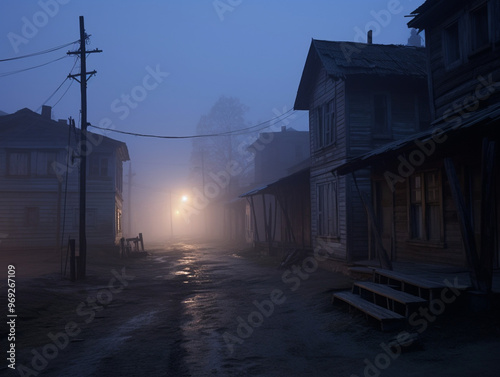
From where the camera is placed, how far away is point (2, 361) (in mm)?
6715

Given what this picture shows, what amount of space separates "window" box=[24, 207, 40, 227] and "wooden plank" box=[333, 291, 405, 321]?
74.7ft

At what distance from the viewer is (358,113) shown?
15555 mm

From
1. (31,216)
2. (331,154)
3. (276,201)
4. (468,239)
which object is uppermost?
(331,154)

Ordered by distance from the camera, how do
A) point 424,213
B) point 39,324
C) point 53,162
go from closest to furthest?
point 39,324, point 424,213, point 53,162

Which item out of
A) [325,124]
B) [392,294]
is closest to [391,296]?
[392,294]

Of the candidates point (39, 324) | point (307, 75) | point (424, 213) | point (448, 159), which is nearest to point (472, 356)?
point (448, 159)

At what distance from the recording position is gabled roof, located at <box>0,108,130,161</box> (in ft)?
87.1

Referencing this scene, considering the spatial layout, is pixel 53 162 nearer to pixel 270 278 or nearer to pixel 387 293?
pixel 270 278

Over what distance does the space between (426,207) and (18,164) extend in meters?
24.0

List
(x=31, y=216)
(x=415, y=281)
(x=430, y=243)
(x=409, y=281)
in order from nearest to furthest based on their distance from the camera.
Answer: (x=415, y=281)
(x=409, y=281)
(x=430, y=243)
(x=31, y=216)

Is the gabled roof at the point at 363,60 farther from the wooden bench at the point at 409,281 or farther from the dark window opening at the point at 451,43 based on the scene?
the wooden bench at the point at 409,281

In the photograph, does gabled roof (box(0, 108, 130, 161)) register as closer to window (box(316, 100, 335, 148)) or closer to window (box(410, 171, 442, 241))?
window (box(316, 100, 335, 148))

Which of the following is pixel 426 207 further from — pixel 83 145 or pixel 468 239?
pixel 83 145

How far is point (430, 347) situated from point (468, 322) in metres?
1.13
